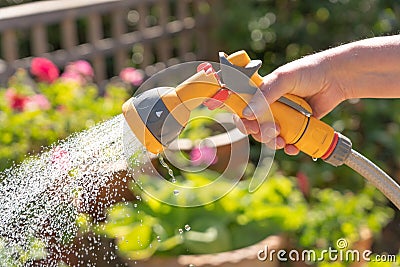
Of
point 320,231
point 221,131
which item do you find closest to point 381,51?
point 320,231

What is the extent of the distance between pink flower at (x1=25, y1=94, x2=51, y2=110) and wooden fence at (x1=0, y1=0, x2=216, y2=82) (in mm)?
699

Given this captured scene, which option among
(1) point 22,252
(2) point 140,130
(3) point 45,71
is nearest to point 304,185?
(3) point 45,71

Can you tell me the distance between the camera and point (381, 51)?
1376 mm

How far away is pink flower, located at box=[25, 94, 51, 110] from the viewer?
278 centimetres

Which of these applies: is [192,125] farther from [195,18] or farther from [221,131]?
[195,18]

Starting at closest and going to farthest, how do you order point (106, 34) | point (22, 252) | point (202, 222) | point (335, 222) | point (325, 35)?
1. point (22, 252)
2. point (202, 222)
3. point (335, 222)
4. point (325, 35)
5. point (106, 34)

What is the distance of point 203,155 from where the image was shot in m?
2.66

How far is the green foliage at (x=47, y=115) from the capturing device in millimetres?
2604

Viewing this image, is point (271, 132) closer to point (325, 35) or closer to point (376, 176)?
point (376, 176)

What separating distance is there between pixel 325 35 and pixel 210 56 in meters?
0.83

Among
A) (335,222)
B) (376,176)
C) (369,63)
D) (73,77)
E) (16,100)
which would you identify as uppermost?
(369,63)

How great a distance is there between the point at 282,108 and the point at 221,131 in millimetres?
2110

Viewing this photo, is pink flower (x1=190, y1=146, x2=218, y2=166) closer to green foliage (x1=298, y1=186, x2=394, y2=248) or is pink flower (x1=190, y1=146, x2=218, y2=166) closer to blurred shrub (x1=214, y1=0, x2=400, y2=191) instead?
green foliage (x1=298, y1=186, x2=394, y2=248)

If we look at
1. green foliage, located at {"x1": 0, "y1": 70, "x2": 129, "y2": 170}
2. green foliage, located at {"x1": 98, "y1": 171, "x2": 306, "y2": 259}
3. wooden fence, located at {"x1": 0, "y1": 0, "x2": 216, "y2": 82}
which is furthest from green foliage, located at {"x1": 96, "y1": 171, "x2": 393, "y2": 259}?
wooden fence, located at {"x1": 0, "y1": 0, "x2": 216, "y2": 82}
